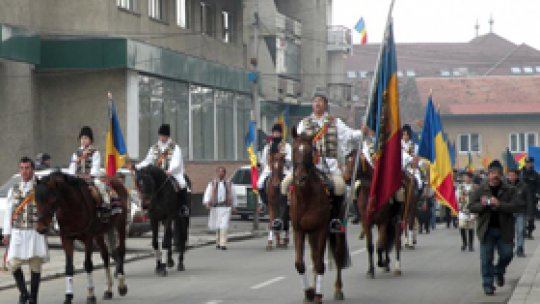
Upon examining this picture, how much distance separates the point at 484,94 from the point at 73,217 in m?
88.5

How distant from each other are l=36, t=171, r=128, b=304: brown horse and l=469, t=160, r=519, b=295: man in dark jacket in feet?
15.6

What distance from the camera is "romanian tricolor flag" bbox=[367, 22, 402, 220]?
13820 mm

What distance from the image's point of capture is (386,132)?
13.9 meters

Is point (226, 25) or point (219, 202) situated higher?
point (226, 25)

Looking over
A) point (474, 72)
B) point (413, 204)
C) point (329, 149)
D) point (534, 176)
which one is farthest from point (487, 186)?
point (474, 72)

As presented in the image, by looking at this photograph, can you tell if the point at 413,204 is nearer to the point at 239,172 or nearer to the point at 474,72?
the point at 239,172

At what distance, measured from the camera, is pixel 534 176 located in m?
30.2

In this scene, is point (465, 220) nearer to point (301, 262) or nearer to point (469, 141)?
point (301, 262)

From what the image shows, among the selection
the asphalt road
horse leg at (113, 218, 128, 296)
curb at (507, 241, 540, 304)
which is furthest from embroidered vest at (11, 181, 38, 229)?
curb at (507, 241, 540, 304)

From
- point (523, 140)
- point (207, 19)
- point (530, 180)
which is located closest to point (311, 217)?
point (530, 180)

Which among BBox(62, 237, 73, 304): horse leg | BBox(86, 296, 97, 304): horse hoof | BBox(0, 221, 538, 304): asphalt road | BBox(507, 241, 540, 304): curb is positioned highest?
BBox(62, 237, 73, 304): horse leg

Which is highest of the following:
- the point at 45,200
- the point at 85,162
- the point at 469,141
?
the point at 469,141

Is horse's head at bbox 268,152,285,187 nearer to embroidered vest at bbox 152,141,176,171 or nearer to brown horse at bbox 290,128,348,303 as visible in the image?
embroidered vest at bbox 152,141,176,171

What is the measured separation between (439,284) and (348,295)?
6.52 feet
